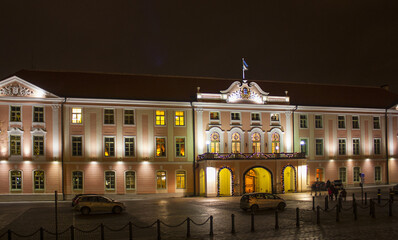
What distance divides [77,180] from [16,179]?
18.1ft

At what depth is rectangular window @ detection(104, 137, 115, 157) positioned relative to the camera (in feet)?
145

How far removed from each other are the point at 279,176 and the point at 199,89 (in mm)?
12456

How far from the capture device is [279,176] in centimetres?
4600

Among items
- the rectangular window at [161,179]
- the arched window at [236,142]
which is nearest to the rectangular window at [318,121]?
the arched window at [236,142]

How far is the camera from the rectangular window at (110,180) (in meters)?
43.8

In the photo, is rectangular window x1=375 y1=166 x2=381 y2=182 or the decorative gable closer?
the decorative gable

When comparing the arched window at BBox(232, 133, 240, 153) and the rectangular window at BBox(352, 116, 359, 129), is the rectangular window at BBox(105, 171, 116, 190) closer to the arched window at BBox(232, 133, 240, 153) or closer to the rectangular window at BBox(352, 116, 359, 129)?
the arched window at BBox(232, 133, 240, 153)

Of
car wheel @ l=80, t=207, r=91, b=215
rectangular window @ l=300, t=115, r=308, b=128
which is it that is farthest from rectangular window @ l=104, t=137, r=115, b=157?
rectangular window @ l=300, t=115, r=308, b=128

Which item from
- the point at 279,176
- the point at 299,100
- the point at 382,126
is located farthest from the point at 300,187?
the point at 382,126

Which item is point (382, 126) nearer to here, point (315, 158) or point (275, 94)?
point (315, 158)

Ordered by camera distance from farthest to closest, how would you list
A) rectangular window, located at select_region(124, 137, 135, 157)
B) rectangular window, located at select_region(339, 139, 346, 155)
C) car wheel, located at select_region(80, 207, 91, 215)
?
rectangular window, located at select_region(339, 139, 346, 155) → rectangular window, located at select_region(124, 137, 135, 157) → car wheel, located at select_region(80, 207, 91, 215)

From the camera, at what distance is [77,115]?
143ft

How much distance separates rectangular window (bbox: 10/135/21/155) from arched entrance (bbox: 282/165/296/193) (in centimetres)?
2653

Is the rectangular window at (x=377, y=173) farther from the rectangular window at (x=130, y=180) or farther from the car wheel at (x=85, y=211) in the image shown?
the car wheel at (x=85, y=211)
